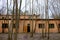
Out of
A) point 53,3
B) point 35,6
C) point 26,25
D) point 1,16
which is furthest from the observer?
point 26,25

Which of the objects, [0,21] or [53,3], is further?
[0,21]

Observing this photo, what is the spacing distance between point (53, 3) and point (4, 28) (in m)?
3.37

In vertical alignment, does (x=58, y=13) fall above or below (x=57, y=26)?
above

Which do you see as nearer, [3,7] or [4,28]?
[3,7]

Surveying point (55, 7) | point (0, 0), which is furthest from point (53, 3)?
point (0, 0)

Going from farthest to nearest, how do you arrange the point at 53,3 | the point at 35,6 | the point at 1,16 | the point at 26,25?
the point at 26,25
the point at 1,16
the point at 53,3
the point at 35,6

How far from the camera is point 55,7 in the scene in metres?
8.87

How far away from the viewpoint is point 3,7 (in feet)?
29.3

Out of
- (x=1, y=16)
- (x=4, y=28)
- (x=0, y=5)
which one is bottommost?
(x=4, y=28)

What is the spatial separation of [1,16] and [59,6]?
11.6ft

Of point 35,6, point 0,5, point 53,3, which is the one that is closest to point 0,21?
point 0,5

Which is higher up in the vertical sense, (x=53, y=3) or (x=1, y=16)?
(x=53, y=3)

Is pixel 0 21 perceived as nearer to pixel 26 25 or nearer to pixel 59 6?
pixel 26 25

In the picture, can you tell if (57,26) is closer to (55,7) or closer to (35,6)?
(55,7)
